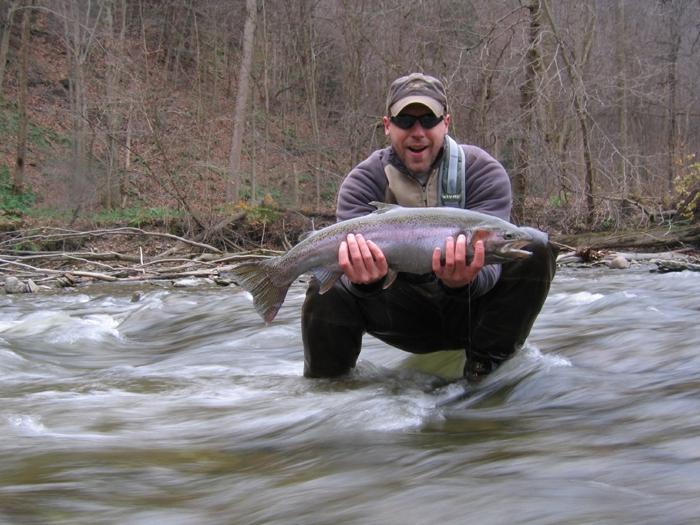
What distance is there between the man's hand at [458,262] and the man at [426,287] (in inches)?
7.3

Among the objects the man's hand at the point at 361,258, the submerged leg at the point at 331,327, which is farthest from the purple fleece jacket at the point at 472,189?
the man's hand at the point at 361,258

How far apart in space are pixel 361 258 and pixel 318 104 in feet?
76.7

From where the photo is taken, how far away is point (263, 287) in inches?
139

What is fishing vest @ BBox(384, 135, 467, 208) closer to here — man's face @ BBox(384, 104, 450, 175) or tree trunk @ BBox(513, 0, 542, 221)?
man's face @ BBox(384, 104, 450, 175)

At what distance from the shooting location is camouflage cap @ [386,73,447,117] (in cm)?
365

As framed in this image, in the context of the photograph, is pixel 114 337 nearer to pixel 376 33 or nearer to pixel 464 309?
pixel 464 309

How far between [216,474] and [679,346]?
2571mm

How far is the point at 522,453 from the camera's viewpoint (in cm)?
258

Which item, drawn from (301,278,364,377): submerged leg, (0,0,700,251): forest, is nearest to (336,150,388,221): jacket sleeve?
(301,278,364,377): submerged leg

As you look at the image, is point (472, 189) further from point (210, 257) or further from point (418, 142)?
point (210, 257)

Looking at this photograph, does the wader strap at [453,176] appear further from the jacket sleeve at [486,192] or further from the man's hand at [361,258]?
the man's hand at [361,258]

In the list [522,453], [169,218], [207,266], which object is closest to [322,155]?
[169,218]

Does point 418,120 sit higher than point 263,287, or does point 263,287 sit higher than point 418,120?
point 418,120

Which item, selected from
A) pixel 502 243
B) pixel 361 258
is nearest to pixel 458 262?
pixel 502 243
